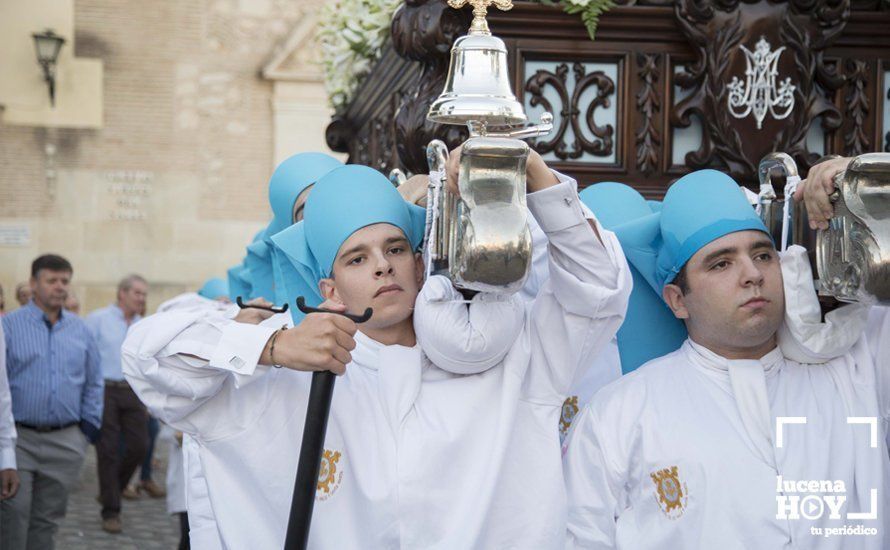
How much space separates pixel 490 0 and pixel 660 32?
67.7 inches

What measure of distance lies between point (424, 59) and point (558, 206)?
6.05 feet

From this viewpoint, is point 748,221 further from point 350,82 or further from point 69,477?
point 69,477

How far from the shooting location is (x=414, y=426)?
11.9 feet

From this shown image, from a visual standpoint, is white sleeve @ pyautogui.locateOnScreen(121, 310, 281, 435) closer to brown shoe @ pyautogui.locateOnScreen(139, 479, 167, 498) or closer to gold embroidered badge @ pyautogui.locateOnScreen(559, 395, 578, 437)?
gold embroidered badge @ pyautogui.locateOnScreen(559, 395, 578, 437)

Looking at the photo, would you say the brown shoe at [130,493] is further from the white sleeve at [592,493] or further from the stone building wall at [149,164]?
the white sleeve at [592,493]

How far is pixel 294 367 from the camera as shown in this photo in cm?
329

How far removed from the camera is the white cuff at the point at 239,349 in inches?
133

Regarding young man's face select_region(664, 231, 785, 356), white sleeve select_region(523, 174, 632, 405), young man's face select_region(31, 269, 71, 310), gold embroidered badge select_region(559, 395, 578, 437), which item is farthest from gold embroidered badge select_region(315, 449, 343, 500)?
young man's face select_region(31, 269, 71, 310)

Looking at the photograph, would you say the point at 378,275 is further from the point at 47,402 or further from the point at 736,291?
the point at 47,402

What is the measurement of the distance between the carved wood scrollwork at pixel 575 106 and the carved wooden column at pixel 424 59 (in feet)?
1.17

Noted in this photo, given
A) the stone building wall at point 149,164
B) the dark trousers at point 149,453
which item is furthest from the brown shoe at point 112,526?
the stone building wall at point 149,164

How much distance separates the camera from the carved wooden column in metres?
4.98

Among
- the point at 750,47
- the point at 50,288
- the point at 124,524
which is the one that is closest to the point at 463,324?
the point at 750,47

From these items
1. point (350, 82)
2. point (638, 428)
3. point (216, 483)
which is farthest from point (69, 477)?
point (638, 428)
